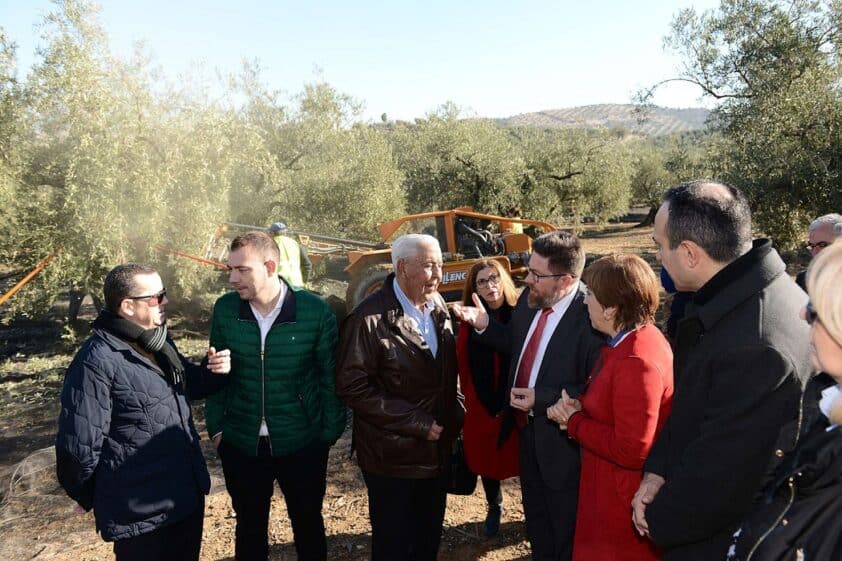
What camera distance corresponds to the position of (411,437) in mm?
2555

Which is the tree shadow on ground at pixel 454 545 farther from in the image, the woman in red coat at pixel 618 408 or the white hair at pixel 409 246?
the white hair at pixel 409 246

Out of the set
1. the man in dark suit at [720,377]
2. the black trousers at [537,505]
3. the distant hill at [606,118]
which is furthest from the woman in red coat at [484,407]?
the distant hill at [606,118]

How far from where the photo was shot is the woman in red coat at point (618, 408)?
193 centimetres

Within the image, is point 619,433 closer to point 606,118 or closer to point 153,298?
point 153,298

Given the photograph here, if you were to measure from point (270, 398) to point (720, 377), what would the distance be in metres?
1.94

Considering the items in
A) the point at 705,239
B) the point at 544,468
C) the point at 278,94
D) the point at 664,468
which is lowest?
the point at 544,468

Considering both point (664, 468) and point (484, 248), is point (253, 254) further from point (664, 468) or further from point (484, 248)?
point (484, 248)

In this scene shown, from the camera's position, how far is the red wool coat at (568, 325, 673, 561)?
6.31 ft

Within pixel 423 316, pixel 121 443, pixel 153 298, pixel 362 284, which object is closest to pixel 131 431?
pixel 121 443

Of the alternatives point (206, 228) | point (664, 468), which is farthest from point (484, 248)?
point (664, 468)

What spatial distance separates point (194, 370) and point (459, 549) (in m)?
1.85

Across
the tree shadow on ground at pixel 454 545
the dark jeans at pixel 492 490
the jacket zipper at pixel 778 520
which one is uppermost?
the jacket zipper at pixel 778 520

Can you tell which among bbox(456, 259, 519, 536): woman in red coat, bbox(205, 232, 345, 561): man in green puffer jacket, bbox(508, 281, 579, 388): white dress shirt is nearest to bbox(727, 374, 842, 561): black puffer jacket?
bbox(508, 281, 579, 388): white dress shirt

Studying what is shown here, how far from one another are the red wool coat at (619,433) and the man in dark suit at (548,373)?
23 centimetres
